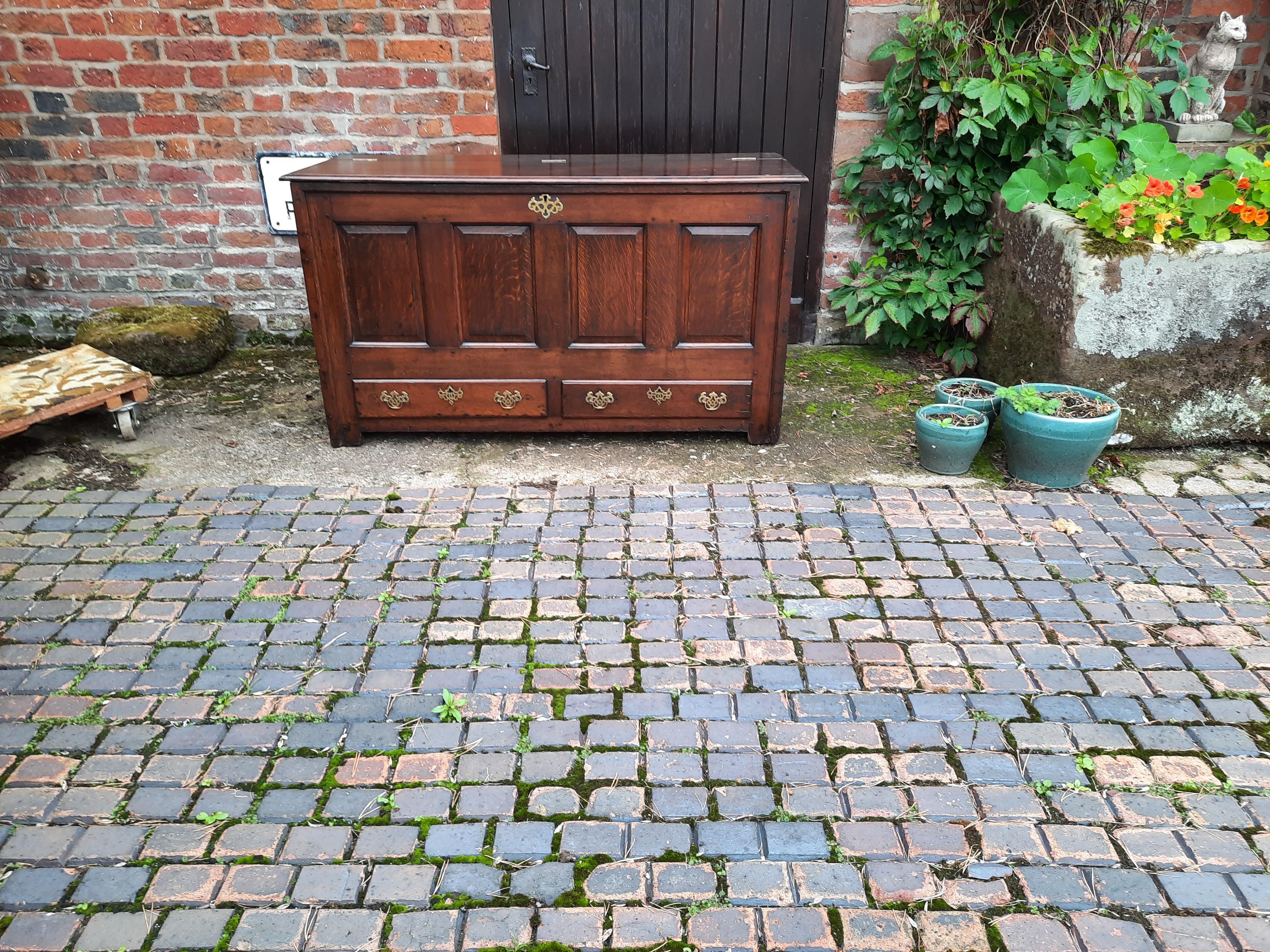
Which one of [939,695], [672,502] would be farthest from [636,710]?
[672,502]

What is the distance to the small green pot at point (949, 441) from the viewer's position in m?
4.16

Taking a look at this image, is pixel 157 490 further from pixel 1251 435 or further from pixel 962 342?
pixel 1251 435

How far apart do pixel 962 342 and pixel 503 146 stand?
2.82m

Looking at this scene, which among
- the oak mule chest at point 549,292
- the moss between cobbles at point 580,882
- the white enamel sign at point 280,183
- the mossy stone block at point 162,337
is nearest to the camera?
the moss between cobbles at point 580,882

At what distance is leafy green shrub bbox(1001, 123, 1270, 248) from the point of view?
13.7 ft

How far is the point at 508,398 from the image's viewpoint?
445 centimetres

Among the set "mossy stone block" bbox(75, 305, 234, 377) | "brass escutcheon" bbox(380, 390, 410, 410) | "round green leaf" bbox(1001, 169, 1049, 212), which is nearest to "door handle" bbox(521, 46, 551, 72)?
"brass escutcheon" bbox(380, 390, 410, 410)

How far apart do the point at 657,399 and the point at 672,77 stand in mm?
1955

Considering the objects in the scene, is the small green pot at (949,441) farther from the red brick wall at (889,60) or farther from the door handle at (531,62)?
the door handle at (531,62)

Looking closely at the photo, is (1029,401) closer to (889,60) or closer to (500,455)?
(889,60)

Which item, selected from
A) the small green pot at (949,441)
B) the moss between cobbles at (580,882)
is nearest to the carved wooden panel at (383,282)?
the small green pot at (949,441)

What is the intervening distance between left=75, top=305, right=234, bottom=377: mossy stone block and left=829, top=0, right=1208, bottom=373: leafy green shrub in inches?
141

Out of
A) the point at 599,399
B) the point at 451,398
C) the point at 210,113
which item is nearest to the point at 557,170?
the point at 599,399

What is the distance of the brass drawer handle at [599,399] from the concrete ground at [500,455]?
0.72 feet
